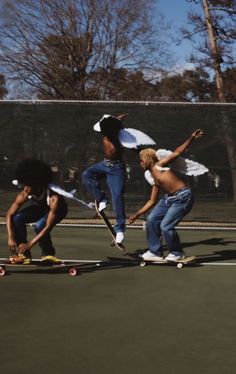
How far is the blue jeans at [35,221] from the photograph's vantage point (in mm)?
7375

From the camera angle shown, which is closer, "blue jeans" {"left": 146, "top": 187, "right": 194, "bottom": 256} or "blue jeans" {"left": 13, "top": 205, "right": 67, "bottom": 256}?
"blue jeans" {"left": 13, "top": 205, "right": 67, "bottom": 256}

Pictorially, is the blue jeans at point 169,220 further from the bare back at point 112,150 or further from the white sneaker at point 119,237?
the bare back at point 112,150

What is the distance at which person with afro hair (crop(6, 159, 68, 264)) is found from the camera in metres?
7.14

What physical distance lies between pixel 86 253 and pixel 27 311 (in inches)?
148

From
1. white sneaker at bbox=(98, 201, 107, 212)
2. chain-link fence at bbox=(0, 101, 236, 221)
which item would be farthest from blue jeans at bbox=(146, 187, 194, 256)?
chain-link fence at bbox=(0, 101, 236, 221)

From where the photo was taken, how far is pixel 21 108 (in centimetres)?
1292

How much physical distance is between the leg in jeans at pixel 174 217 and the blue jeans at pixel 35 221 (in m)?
1.32

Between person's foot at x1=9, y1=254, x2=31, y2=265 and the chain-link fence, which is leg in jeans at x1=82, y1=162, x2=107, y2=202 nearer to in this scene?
person's foot at x1=9, y1=254, x2=31, y2=265

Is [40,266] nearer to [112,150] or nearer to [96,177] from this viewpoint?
[96,177]

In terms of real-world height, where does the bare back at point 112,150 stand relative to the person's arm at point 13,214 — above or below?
above

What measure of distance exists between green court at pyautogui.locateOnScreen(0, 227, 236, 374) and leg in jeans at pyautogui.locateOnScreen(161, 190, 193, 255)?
320 mm

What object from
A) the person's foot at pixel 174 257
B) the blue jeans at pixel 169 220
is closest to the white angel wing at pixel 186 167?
the blue jeans at pixel 169 220

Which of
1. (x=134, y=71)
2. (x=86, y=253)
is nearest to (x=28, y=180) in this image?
(x=86, y=253)

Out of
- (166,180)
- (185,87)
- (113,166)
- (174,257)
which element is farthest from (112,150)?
(185,87)
